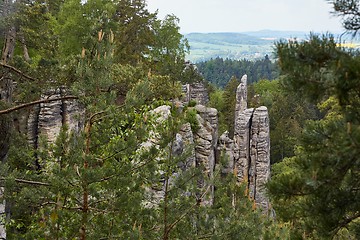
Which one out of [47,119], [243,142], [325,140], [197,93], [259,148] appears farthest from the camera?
[197,93]

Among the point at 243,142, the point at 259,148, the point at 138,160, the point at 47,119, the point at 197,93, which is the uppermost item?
the point at 138,160

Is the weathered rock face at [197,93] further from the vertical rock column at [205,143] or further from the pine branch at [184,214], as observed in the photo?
the pine branch at [184,214]

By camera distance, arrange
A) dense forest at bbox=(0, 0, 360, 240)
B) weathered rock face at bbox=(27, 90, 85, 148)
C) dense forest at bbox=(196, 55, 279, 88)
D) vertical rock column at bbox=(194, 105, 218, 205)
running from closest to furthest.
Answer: dense forest at bbox=(0, 0, 360, 240) < weathered rock face at bbox=(27, 90, 85, 148) < vertical rock column at bbox=(194, 105, 218, 205) < dense forest at bbox=(196, 55, 279, 88)

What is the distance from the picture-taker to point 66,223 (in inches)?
272

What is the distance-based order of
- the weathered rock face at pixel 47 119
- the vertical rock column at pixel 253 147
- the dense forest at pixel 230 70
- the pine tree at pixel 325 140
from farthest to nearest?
the dense forest at pixel 230 70
the vertical rock column at pixel 253 147
the weathered rock face at pixel 47 119
the pine tree at pixel 325 140

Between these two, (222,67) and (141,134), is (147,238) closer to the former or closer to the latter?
(141,134)

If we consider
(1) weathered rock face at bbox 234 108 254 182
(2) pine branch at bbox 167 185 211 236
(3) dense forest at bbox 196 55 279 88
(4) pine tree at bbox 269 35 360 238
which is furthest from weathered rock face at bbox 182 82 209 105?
(3) dense forest at bbox 196 55 279 88

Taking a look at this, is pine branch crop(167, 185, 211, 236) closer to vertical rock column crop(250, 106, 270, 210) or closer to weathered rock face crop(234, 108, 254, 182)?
weathered rock face crop(234, 108, 254, 182)

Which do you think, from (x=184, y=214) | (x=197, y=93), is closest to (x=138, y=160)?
(x=184, y=214)

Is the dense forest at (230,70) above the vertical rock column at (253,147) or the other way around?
the other way around

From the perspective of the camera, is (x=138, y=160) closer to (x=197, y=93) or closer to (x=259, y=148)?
(x=259, y=148)

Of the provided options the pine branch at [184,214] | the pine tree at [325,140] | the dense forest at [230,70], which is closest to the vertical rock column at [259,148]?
the pine branch at [184,214]

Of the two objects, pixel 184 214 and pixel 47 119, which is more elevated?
pixel 47 119

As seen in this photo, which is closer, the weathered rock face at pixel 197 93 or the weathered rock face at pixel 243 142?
the weathered rock face at pixel 243 142
